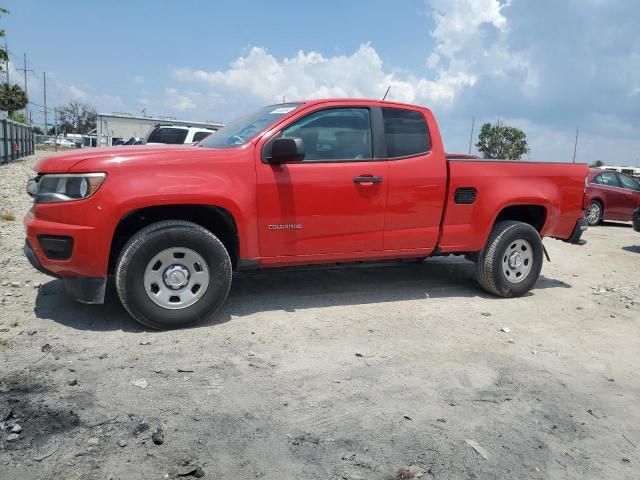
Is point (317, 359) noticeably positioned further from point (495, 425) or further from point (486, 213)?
point (486, 213)

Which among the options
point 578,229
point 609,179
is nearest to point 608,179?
point 609,179

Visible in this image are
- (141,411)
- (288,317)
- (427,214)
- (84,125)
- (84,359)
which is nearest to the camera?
(141,411)

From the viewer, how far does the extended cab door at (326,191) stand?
472 cm

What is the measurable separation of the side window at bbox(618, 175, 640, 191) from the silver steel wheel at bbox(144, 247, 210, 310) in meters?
13.5

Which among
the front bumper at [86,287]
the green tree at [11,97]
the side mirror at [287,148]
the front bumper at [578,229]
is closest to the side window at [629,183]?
the front bumper at [578,229]

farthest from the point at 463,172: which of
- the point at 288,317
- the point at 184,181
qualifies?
the point at 184,181

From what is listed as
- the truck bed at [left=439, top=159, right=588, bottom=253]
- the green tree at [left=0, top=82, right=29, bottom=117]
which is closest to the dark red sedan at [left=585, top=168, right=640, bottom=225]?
the truck bed at [left=439, top=159, right=588, bottom=253]

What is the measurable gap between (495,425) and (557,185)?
3789mm

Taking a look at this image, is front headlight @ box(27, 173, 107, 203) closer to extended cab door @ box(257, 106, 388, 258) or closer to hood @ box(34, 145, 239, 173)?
hood @ box(34, 145, 239, 173)

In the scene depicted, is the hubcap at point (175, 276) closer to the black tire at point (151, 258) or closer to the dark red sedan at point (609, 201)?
the black tire at point (151, 258)

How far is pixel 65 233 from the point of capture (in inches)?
163

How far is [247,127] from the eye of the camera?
16.8ft

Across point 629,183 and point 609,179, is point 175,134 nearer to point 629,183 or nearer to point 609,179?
point 609,179

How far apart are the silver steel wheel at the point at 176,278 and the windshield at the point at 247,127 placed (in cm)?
110
